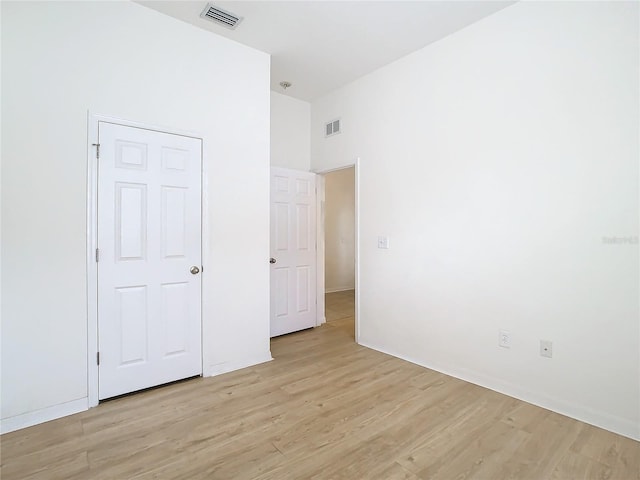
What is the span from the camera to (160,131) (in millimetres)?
2691

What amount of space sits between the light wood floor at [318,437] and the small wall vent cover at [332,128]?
9.39 feet

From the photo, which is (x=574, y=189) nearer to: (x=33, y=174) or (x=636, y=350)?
(x=636, y=350)

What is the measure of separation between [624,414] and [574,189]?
4.82 feet

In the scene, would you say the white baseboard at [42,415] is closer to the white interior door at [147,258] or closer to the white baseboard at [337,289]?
the white interior door at [147,258]

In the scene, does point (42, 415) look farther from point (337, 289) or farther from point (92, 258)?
point (337, 289)

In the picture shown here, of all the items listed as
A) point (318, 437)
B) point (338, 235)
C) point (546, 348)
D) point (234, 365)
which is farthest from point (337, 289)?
point (318, 437)

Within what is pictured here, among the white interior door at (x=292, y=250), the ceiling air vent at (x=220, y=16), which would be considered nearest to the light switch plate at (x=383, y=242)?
the white interior door at (x=292, y=250)

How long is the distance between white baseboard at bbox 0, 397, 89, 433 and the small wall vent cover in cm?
357

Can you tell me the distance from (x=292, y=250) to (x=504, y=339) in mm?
2501

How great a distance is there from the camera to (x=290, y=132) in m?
4.27

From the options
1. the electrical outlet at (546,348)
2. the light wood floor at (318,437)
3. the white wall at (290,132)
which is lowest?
the light wood floor at (318,437)

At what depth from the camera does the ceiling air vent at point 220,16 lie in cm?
262

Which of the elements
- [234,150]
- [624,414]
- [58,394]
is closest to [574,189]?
[624,414]

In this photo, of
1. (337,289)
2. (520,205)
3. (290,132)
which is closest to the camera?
(520,205)
